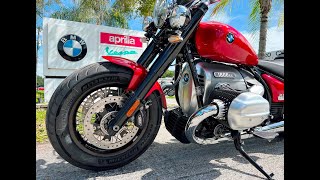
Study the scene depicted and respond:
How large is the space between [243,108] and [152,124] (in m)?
0.74

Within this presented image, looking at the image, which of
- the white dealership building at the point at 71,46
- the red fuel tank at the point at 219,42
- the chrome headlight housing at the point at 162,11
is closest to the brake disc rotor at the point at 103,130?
the chrome headlight housing at the point at 162,11

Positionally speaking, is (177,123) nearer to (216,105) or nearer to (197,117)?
(197,117)

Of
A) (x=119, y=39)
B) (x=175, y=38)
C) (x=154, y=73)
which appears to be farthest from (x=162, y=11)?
(x=119, y=39)

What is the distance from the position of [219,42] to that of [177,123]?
78 centimetres

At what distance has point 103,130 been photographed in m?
1.82

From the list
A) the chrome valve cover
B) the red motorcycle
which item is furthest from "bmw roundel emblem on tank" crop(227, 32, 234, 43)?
the chrome valve cover

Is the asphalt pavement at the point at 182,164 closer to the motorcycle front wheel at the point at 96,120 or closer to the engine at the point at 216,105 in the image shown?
the motorcycle front wheel at the point at 96,120

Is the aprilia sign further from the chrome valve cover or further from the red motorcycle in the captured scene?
the chrome valve cover

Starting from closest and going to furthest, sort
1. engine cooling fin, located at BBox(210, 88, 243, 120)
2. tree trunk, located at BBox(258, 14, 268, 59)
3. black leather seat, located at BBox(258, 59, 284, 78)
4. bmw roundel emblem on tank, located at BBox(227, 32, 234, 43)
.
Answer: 1. engine cooling fin, located at BBox(210, 88, 243, 120)
2. bmw roundel emblem on tank, located at BBox(227, 32, 234, 43)
3. black leather seat, located at BBox(258, 59, 284, 78)
4. tree trunk, located at BBox(258, 14, 268, 59)

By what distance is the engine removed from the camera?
6.22 ft

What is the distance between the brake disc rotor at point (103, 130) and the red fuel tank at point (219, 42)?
826 millimetres
